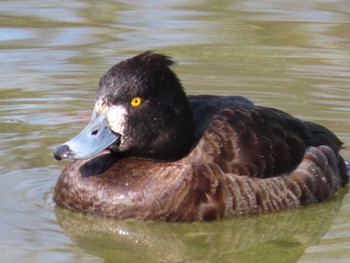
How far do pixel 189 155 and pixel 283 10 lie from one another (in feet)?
20.1

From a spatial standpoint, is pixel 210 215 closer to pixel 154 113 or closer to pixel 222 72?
pixel 154 113

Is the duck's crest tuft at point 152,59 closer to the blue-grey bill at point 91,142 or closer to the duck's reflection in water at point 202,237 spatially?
the blue-grey bill at point 91,142

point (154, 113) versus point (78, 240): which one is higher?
point (154, 113)

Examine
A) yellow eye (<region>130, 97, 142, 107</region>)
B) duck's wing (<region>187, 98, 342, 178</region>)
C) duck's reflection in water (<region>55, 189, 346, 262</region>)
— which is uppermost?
yellow eye (<region>130, 97, 142, 107</region>)

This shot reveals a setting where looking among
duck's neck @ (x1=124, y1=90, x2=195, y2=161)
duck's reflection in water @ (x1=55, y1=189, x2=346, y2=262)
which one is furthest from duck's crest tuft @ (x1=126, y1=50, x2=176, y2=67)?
duck's reflection in water @ (x1=55, y1=189, x2=346, y2=262)

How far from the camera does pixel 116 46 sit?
11492 millimetres

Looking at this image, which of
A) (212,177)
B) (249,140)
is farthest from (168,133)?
(249,140)

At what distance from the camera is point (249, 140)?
7125mm

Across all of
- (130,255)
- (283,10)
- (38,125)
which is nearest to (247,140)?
(130,255)

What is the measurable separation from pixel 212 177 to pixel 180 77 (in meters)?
3.47

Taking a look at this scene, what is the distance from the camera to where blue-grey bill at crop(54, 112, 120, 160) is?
6707 millimetres

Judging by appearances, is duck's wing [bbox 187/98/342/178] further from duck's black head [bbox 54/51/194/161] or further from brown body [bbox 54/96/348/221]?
duck's black head [bbox 54/51/194/161]

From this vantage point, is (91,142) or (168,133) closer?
(91,142)

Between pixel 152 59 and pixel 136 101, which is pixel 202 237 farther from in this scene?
pixel 152 59
